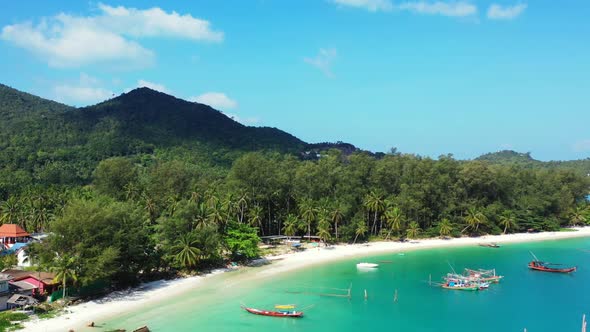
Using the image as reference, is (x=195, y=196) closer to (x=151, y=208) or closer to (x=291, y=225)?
(x=151, y=208)

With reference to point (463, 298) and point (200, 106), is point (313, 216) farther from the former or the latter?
point (200, 106)

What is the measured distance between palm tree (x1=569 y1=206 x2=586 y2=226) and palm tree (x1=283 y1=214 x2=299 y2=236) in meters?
64.4

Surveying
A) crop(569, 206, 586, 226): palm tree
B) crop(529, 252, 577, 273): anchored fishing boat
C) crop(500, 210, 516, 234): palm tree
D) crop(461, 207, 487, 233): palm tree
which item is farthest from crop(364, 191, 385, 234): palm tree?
crop(569, 206, 586, 226): palm tree

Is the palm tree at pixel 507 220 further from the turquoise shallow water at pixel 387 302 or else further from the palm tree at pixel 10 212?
the palm tree at pixel 10 212

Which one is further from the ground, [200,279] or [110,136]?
[110,136]

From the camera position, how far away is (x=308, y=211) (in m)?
67.7

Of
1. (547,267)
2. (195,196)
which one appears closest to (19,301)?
(195,196)

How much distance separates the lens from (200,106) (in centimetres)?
19362

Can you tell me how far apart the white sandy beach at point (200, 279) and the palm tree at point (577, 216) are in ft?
22.8

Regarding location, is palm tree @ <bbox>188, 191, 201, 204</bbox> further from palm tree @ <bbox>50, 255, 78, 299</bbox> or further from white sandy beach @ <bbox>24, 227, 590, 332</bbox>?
palm tree @ <bbox>50, 255, 78, 299</bbox>

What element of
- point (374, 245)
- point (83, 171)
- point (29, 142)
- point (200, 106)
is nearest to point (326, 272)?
point (374, 245)

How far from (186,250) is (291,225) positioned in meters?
24.6

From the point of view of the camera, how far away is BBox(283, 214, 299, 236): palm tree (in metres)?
69.1

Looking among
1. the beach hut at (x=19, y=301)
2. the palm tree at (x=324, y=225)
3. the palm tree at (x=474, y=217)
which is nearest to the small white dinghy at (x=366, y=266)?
the palm tree at (x=324, y=225)
